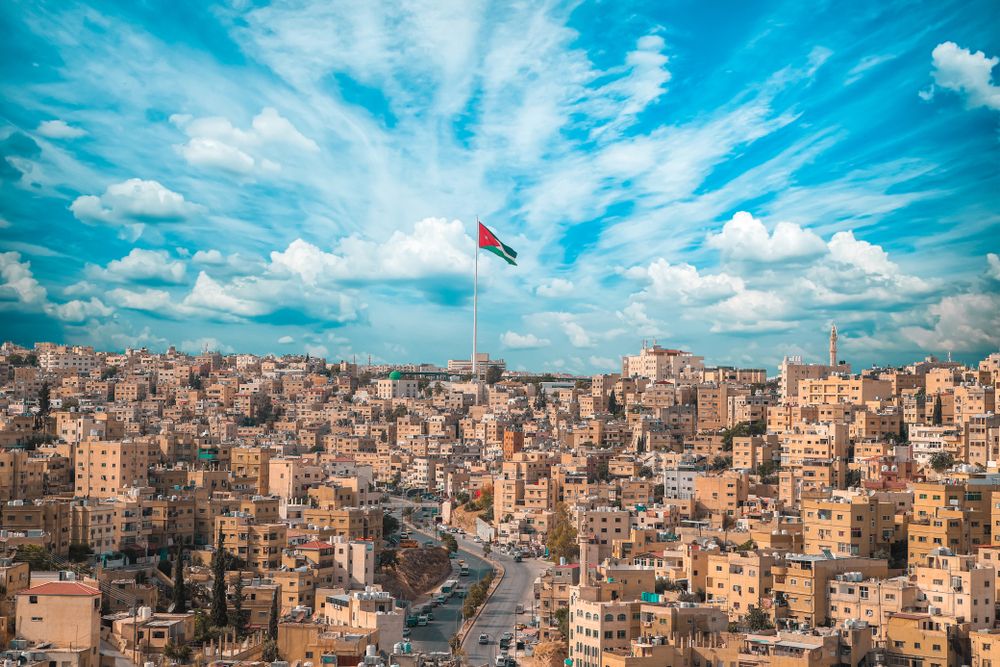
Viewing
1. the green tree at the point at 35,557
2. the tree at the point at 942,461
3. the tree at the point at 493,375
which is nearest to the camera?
the green tree at the point at 35,557

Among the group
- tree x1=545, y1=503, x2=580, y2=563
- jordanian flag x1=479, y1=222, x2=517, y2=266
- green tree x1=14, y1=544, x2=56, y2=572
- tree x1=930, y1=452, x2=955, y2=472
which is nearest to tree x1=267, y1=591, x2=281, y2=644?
green tree x1=14, y1=544, x2=56, y2=572

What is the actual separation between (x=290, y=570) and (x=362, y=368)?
57326 mm

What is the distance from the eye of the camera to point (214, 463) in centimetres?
3044

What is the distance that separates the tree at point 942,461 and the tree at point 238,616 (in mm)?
15766

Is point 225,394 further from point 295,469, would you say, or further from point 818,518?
point 818,518

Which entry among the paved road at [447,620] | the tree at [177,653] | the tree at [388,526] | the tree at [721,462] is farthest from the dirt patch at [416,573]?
the tree at [721,462]

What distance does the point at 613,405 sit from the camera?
46219mm

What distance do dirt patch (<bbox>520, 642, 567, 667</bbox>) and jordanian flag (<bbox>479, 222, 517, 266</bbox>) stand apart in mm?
27480

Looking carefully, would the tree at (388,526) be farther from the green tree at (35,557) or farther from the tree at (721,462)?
the green tree at (35,557)

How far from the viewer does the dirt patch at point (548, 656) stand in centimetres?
1872

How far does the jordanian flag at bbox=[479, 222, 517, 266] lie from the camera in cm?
4553

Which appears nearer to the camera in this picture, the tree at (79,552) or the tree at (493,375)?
the tree at (79,552)

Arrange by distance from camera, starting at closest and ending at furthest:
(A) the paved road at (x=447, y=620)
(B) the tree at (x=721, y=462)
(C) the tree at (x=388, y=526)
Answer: (A) the paved road at (x=447, y=620)
(C) the tree at (x=388, y=526)
(B) the tree at (x=721, y=462)

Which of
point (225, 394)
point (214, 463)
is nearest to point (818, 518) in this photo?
point (214, 463)
